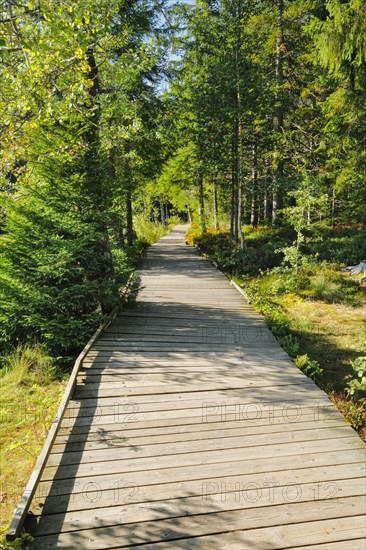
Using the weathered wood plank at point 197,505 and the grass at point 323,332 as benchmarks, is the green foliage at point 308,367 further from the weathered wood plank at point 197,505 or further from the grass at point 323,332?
the weathered wood plank at point 197,505

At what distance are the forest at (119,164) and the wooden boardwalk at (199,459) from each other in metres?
0.65

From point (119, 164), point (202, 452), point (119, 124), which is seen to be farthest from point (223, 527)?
point (119, 164)

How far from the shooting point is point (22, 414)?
5.70m

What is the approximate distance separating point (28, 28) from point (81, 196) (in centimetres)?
305

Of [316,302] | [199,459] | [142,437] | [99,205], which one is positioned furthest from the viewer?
[316,302]

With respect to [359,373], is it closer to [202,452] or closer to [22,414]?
[202,452]

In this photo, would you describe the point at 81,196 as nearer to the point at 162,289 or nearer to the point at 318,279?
the point at 162,289

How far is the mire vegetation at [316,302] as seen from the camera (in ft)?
21.0

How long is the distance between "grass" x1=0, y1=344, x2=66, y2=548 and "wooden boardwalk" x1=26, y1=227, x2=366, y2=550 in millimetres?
597

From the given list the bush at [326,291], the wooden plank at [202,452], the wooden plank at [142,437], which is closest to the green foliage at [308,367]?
the wooden plank at [142,437]

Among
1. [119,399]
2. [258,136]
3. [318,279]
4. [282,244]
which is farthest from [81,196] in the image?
[258,136]

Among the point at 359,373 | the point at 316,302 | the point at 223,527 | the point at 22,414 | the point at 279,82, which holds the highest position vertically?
the point at 279,82

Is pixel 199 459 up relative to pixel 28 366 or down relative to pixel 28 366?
down

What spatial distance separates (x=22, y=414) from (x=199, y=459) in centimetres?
323
